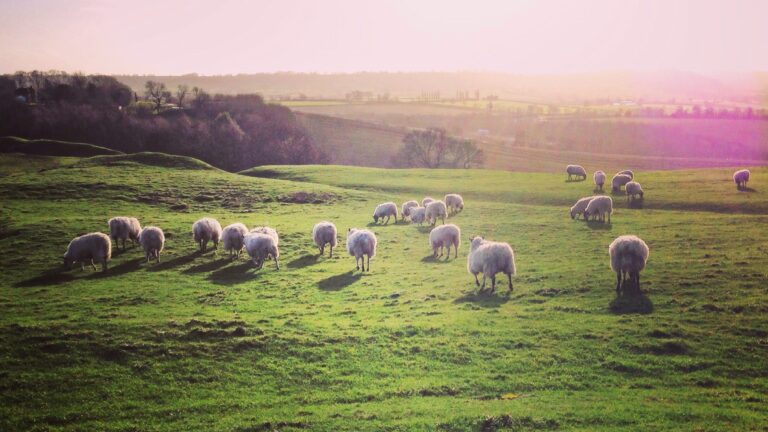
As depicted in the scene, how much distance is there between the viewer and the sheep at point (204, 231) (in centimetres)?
2934

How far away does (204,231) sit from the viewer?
29.4 m

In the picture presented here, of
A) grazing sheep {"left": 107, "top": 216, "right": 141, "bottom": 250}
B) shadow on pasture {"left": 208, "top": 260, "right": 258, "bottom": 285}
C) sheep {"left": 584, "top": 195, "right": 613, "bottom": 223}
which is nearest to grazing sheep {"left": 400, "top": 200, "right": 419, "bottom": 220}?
sheep {"left": 584, "top": 195, "right": 613, "bottom": 223}

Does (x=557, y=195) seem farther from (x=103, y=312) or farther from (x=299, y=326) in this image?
(x=103, y=312)

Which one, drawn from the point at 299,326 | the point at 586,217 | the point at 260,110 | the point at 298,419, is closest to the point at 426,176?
the point at 586,217

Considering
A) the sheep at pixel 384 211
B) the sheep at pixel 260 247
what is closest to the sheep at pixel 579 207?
the sheep at pixel 384 211

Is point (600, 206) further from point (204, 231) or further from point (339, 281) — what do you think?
point (204, 231)

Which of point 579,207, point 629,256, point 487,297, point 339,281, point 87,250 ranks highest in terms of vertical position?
point 629,256

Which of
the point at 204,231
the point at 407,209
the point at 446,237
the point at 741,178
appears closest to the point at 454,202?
the point at 407,209

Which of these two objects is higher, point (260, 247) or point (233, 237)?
point (233, 237)

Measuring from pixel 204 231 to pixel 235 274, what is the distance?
541 centimetres

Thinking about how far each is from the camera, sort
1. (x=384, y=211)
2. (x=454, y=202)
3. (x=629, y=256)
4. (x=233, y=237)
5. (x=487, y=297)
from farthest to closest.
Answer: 1. (x=454, y=202)
2. (x=384, y=211)
3. (x=233, y=237)
4. (x=487, y=297)
5. (x=629, y=256)

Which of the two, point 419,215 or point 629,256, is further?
point 419,215

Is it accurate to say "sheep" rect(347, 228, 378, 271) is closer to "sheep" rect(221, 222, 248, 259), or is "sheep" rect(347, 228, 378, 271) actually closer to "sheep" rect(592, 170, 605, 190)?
"sheep" rect(221, 222, 248, 259)

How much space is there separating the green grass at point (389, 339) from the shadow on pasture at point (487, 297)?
0.23m
